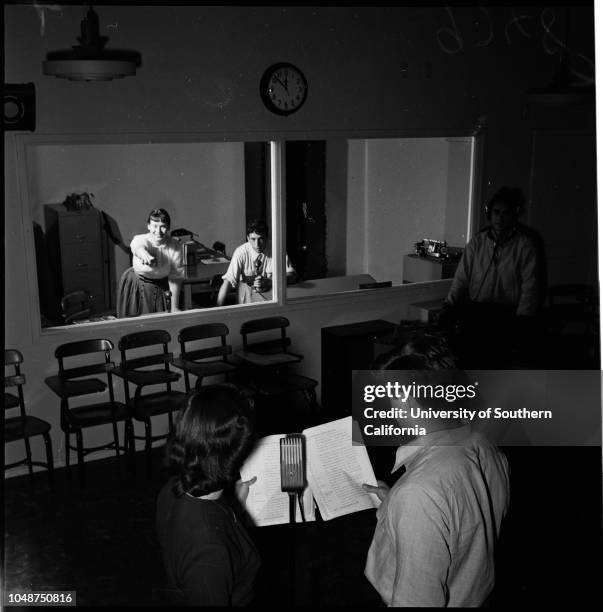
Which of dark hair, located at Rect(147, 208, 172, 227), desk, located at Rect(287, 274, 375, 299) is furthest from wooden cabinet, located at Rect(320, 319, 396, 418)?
dark hair, located at Rect(147, 208, 172, 227)

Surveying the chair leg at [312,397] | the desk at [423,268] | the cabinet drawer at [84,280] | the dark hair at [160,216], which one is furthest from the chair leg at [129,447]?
the desk at [423,268]

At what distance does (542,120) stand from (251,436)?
16.1ft

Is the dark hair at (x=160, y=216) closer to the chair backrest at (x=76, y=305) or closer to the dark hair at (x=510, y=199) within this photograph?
the chair backrest at (x=76, y=305)

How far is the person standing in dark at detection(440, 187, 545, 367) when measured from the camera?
13.3 ft

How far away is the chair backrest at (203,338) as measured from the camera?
14.7 ft

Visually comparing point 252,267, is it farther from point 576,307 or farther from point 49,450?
point 576,307

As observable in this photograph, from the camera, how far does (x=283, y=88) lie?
4598 mm

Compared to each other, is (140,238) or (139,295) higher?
(140,238)

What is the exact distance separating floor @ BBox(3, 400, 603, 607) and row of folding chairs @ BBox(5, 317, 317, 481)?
1.16 ft

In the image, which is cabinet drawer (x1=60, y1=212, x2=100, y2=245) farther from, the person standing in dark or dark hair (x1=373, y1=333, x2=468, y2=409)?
dark hair (x1=373, y1=333, x2=468, y2=409)

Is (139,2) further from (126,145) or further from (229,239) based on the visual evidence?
(229,239)

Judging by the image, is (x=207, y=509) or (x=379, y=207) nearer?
(x=207, y=509)

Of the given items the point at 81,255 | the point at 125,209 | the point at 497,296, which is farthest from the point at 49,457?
the point at 497,296

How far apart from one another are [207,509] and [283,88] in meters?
3.66
